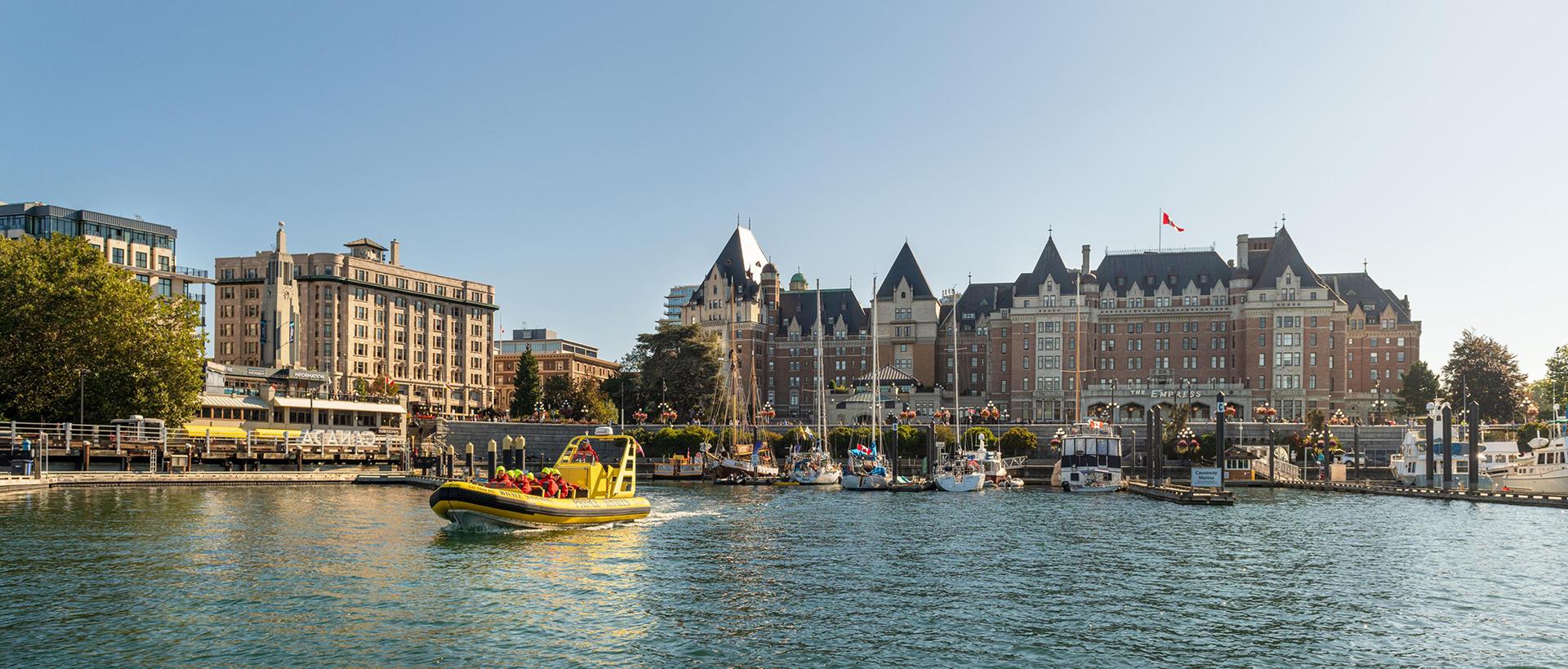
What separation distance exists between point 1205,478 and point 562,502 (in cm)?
4873

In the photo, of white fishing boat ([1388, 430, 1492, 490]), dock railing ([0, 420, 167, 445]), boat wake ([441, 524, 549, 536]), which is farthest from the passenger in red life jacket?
white fishing boat ([1388, 430, 1492, 490])

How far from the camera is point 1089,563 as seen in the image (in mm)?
40625

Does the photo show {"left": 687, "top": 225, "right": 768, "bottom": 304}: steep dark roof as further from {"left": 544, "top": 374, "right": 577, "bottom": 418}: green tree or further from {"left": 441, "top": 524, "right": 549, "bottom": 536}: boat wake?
{"left": 441, "top": 524, "right": 549, "bottom": 536}: boat wake

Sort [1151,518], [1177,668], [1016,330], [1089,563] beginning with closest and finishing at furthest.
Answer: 1. [1177,668]
2. [1089,563]
3. [1151,518]
4. [1016,330]

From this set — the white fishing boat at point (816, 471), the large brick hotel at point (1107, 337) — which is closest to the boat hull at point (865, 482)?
the white fishing boat at point (816, 471)

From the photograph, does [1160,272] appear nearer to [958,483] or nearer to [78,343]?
[958,483]

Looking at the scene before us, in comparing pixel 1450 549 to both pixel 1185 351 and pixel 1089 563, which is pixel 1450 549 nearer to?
pixel 1089 563

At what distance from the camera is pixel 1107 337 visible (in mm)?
148625

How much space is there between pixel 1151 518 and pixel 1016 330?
303ft

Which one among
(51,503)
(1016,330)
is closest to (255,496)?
(51,503)

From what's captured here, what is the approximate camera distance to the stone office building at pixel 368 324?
482ft

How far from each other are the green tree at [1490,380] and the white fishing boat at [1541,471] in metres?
42.4

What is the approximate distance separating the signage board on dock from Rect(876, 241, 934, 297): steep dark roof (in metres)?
90.4

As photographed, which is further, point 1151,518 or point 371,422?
point 371,422
